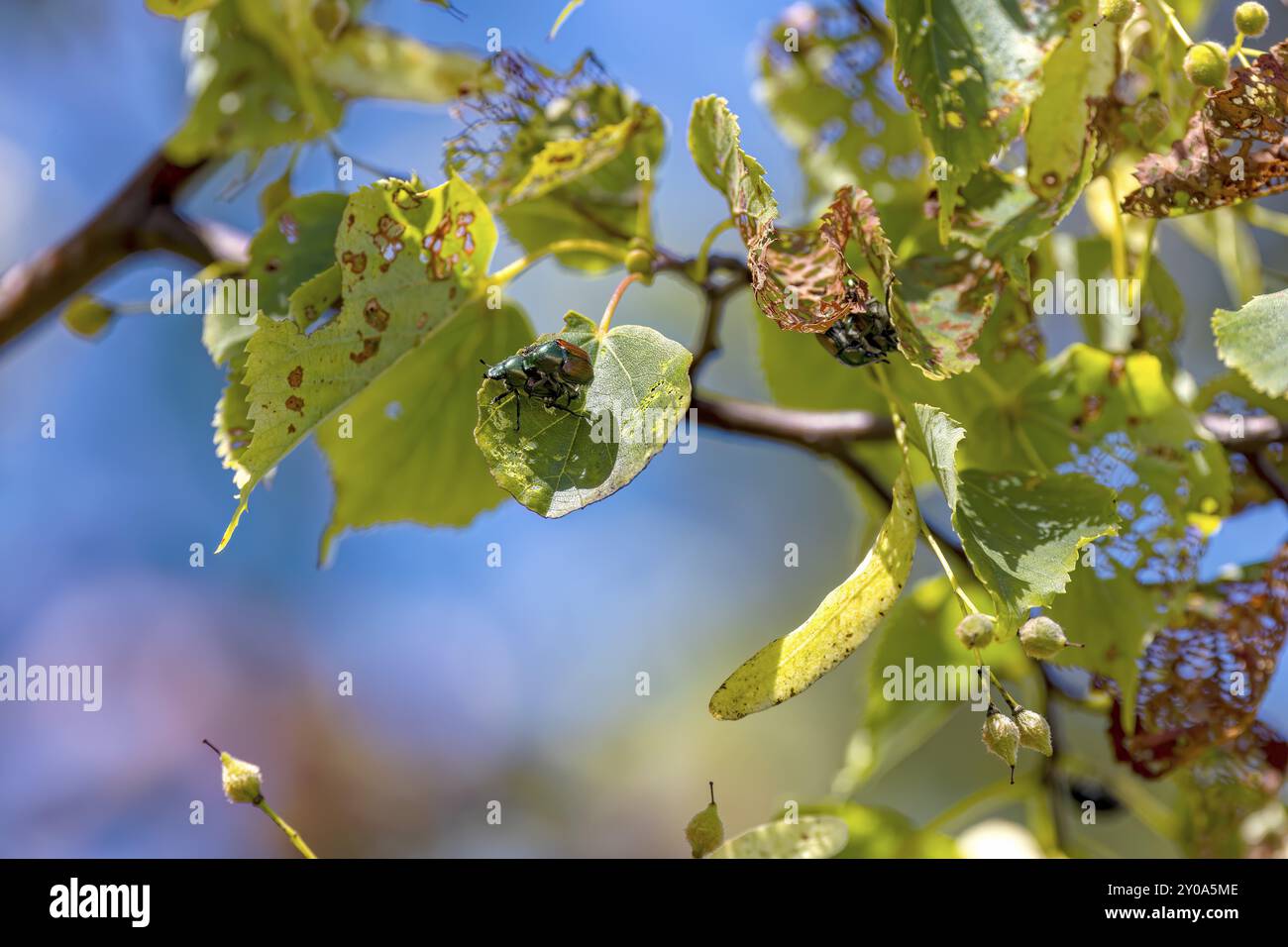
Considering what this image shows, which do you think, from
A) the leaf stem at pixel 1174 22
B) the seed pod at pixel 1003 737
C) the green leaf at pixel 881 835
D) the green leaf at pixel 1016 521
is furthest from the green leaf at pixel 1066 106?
the green leaf at pixel 881 835

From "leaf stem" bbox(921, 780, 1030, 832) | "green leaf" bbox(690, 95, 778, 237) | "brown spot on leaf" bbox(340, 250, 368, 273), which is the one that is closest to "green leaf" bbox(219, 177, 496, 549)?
"brown spot on leaf" bbox(340, 250, 368, 273)

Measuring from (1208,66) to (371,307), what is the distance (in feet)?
1.18

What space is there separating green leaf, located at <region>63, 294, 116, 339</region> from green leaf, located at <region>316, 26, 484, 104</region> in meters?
0.24

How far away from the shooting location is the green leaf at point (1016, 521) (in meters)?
0.42

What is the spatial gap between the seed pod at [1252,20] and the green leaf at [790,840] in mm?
376

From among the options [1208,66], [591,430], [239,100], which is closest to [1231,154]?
[1208,66]

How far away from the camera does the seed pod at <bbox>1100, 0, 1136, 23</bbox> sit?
17.6 inches

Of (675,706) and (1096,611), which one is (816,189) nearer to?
(1096,611)

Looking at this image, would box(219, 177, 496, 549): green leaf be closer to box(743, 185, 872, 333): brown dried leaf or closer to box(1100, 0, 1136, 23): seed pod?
box(743, 185, 872, 333): brown dried leaf

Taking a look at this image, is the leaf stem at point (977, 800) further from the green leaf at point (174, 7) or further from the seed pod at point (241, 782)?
the green leaf at point (174, 7)

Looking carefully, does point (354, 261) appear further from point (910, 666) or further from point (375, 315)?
point (910, 666)

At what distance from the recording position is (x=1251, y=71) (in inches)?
17.9

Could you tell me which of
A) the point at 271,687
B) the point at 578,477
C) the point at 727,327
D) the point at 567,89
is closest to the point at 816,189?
the point at 567,89
